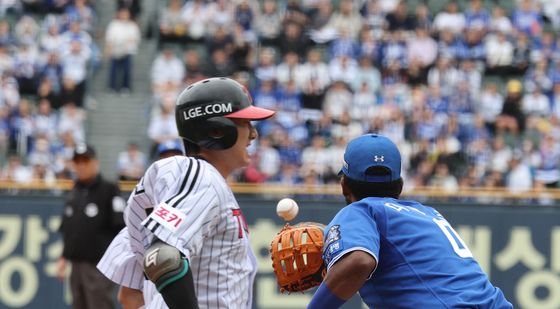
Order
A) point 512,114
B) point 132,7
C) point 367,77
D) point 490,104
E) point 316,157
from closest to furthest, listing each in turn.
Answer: point 316,157
point 512,114
point 490,104
point 367,77
point 132,7

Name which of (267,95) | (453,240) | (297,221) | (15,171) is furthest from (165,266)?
(267,95)

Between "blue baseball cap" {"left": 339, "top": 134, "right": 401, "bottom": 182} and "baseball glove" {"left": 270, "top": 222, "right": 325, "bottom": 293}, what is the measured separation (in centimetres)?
30

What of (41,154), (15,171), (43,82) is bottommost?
(15,171)

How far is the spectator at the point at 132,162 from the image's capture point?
46.0ft

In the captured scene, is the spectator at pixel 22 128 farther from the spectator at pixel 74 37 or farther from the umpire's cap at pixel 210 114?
the umpire's cap at pixel 210 114

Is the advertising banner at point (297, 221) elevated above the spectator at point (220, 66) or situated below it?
below

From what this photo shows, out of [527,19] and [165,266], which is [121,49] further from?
[165,266]

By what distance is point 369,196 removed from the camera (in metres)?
4.38

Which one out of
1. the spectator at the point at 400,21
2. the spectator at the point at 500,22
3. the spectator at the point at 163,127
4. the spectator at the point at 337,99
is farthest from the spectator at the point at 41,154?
the spectator at the point at 500,22

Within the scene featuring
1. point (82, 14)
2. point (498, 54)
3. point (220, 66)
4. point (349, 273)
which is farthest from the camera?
point (82, 14)

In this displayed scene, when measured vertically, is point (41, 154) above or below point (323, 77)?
below

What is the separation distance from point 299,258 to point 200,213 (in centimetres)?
67

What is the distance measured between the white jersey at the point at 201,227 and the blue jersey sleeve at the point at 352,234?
32 centimetres

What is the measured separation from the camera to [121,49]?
17.4 metres
